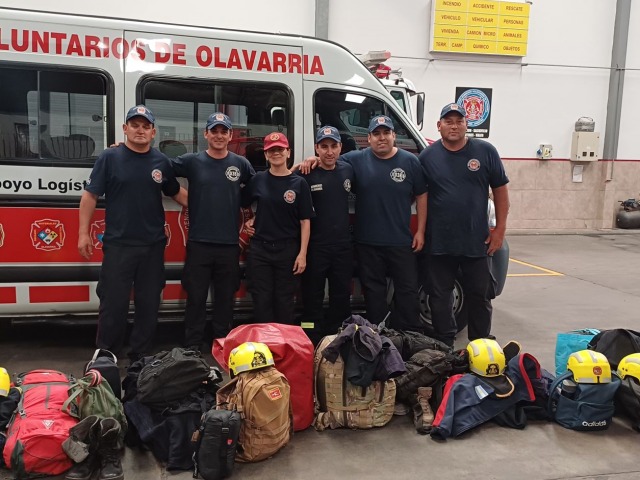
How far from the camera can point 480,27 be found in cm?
1289

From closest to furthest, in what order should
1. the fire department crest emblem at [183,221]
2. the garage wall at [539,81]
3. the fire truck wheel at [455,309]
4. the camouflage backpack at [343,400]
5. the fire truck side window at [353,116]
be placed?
the camouflage backpack at [343,400]
the fire department crest emblem at [183,221]
the fire truck side window at [353,116]
the fire truck wheel at [455,309]
the garage wall at [539,81]

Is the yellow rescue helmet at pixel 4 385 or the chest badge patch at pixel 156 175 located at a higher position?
the chest badge patch at pixel 156 175

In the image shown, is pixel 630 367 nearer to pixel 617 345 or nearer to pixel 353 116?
pixel 617 345

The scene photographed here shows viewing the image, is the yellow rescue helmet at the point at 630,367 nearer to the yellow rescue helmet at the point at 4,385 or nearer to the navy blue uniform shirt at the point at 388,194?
the navy blue uniform shirt at the point at 388,194

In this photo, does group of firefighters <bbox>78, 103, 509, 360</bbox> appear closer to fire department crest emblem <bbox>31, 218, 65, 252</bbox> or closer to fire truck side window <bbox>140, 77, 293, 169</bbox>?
fire truck side window <bbox>140, 77, 293, 169</bbox>

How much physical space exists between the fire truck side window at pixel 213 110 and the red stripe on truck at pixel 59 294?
4.05ft

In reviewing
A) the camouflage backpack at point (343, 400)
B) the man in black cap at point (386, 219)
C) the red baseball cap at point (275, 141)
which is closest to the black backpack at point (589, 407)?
the camouflage backpack at point (343, 400)

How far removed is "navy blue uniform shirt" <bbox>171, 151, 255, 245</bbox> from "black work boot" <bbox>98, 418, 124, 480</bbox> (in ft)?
5.36

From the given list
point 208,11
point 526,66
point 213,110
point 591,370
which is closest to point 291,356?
point 591,370

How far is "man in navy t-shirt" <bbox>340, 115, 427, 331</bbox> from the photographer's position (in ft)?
14.8

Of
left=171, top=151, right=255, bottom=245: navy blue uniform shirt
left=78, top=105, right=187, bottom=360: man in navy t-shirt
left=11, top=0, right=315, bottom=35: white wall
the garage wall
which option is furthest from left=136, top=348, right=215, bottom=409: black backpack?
the garage wall

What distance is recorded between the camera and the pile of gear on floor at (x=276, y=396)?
118 inches

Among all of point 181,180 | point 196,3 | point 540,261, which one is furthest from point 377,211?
point 196,3

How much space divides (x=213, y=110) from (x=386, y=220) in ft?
5.17
